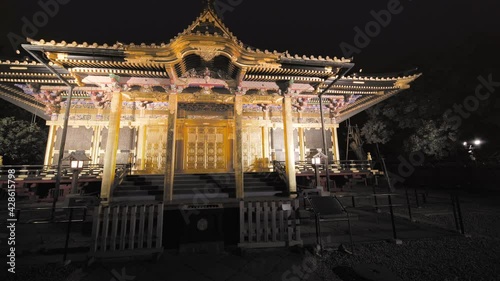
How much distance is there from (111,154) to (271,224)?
692cm

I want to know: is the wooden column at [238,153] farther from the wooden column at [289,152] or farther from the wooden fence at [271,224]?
the wooden fence at [271,224]

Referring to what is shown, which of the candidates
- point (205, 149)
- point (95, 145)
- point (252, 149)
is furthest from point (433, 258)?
point (95, 145)

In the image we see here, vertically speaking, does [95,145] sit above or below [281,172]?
above

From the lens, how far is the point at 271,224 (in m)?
4.62

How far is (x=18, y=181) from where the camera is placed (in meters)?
9.25

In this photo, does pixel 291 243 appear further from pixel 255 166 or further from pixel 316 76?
pixel 255 166

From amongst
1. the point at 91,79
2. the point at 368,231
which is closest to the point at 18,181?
the point at 91,79

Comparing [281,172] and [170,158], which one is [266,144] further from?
[170,158]

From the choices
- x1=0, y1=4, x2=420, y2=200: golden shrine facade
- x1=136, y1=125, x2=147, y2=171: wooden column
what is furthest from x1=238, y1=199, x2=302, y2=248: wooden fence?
x1=136, y1=125, x2=147, y2=171: wooden column

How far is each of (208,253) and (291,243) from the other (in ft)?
6.20

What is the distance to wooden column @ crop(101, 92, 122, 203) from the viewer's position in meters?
7.44

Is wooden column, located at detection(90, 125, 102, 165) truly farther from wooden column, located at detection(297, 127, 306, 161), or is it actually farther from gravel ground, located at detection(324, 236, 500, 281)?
gravel ground, located at detection(324, 236, 500, 281)

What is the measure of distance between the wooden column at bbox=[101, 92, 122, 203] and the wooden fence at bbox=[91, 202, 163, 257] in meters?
3.72

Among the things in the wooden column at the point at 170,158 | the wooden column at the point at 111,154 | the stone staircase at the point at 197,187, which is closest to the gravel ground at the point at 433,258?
the stone staircase at the point at 197,187
